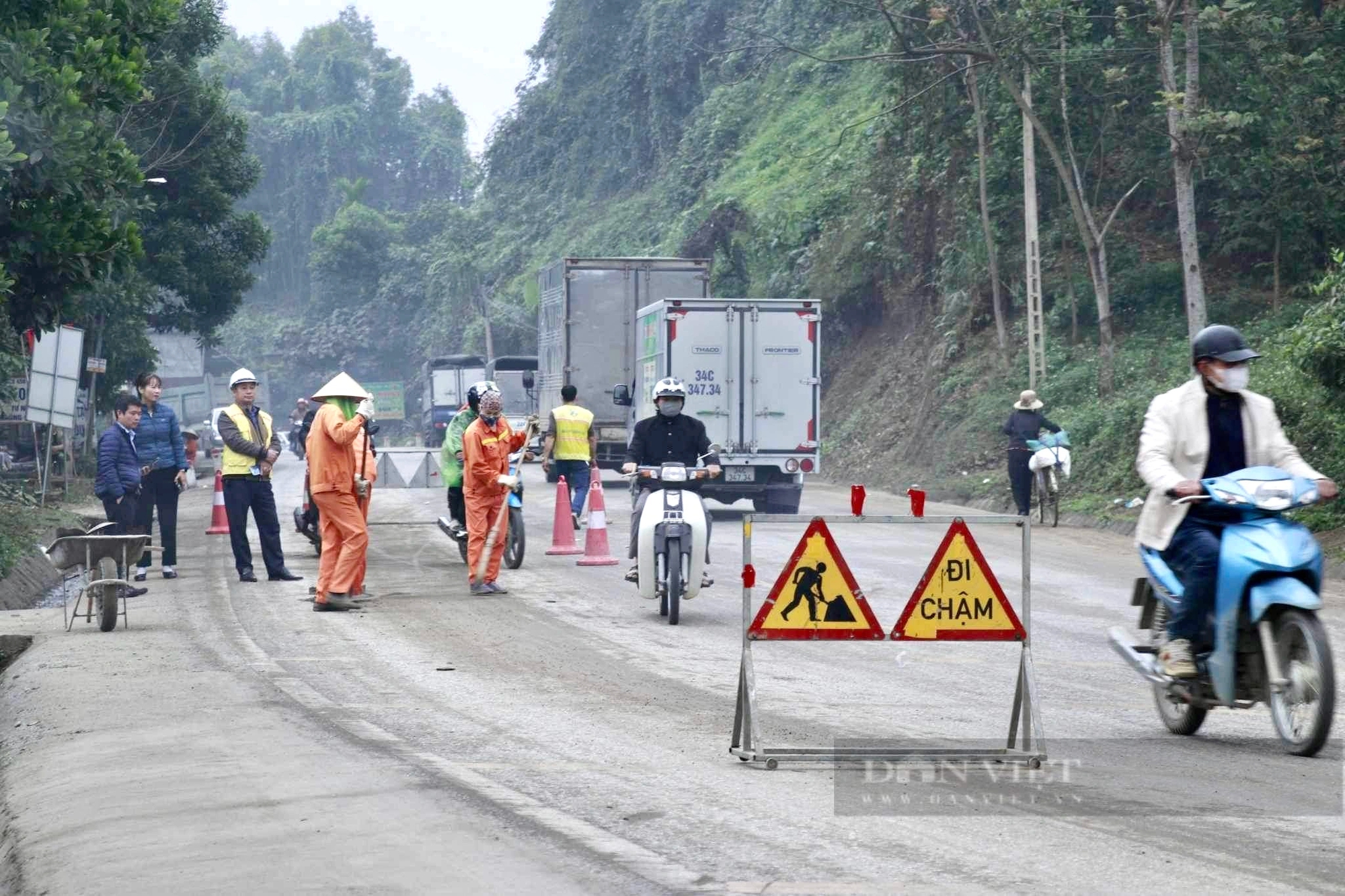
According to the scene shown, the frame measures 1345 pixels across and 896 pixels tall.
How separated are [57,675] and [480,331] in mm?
62563

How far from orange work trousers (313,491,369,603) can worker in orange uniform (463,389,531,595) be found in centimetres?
129

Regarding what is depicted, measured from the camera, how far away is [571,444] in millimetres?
20688

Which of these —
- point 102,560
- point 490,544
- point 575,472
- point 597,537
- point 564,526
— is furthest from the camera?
point 575,472

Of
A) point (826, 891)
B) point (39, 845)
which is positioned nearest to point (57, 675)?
point (39, 845)

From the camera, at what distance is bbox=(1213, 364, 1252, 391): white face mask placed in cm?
779

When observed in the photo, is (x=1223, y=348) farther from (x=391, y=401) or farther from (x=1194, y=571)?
(x=391, y=401)

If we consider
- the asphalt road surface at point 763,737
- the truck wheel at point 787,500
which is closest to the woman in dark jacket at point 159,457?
the asphalt road surface at point 763,737

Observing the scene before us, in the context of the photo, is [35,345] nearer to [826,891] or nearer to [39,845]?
[39,845]

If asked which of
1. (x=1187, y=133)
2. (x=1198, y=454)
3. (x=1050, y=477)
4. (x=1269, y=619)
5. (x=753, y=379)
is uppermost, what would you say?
(x=1187, y=133)

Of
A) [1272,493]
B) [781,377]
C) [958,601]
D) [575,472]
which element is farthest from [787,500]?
[958,601]

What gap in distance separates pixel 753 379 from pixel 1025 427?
12.5 feet

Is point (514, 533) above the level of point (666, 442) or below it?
below

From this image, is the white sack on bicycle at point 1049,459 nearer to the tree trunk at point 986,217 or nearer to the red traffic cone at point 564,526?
the red traffic cone at point 564,526

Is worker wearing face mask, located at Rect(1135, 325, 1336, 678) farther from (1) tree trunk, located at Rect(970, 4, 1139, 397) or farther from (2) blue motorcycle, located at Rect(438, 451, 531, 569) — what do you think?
(1) tree trunk, located at Rect(970, 4, 1139, 397)
